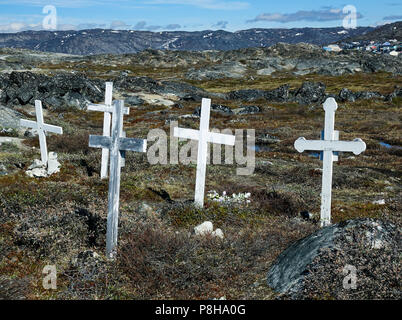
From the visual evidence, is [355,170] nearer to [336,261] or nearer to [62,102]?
[336,261]

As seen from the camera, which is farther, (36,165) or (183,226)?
(36,165)

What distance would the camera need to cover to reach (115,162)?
28.1ft

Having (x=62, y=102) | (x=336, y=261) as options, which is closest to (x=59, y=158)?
(x=336, y=261)

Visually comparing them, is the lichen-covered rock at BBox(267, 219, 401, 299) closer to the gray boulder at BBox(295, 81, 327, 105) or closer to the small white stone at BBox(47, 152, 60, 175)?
the small white stone at BBox(47, 152, 60, 175)

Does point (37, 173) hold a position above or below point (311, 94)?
below

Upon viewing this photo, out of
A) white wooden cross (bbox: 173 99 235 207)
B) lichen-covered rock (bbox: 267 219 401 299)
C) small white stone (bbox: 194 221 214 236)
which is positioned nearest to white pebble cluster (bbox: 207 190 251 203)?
white wooden cross (bbox: 173 99 235 207)

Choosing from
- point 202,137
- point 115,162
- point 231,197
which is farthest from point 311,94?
point 115,162

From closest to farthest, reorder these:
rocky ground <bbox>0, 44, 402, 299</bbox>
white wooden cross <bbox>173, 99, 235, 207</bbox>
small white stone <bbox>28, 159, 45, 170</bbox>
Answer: rocky ground <bbox>0, 44, 402, 299</bbox> → white wooden cross <bbox>173, 99, 235, 207</bbox> → small white stone <bbox>28, 159, 45, 170</bbox>

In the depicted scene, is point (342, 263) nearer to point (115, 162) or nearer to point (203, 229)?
point (203, 229)

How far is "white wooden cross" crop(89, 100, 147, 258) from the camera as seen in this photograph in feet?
26.8

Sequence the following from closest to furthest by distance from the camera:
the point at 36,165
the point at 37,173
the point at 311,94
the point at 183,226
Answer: the point at 183,226, the point at 37,173, the point at 36,165, the point at 311,94

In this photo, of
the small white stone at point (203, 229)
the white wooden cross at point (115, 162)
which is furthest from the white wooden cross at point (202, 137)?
the white wooden cross at point (115, 162)

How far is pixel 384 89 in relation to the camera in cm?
8338
